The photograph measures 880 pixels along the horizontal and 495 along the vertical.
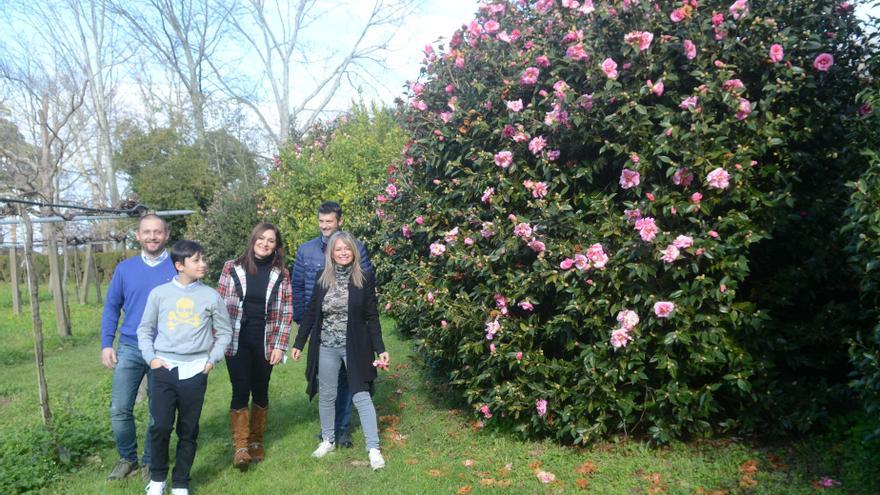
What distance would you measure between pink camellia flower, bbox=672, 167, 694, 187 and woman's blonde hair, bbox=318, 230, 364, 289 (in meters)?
2.33

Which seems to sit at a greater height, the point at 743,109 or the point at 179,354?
the point at 743,109

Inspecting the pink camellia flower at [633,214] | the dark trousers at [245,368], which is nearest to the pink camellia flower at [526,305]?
the pink camellia flower at [633,214]

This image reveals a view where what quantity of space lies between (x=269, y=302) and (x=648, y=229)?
2809 mm

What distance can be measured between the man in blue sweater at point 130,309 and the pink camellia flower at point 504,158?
2416mm

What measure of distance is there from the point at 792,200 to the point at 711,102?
2.57 ft

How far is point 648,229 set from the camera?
4.23m

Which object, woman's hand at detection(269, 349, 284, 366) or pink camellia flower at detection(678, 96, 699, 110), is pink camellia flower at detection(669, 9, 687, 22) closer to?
pink camellia flower at detection(678, 96, 699, 110)

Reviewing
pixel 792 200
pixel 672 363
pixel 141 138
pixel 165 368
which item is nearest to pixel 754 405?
pixel 672 363

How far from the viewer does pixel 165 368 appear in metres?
4.40

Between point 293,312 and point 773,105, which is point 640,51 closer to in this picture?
point 773,105

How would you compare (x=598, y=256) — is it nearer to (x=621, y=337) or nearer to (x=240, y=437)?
(x=621, y=337)

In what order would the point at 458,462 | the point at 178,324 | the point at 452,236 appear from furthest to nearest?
the point at 452,236 < the point at 458,462 < the point at 178,324

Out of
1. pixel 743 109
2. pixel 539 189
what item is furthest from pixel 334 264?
pixel 743 109

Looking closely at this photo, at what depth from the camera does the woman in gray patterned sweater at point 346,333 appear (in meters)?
5.09
